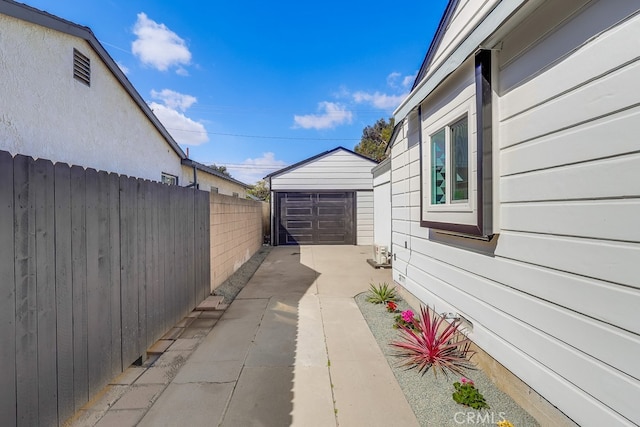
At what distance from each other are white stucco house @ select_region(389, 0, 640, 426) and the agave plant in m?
0.24

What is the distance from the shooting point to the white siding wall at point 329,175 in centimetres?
1205

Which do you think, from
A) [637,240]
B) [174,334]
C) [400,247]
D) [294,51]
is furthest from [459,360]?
[294,51]

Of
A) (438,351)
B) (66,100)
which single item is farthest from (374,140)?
(438,351)

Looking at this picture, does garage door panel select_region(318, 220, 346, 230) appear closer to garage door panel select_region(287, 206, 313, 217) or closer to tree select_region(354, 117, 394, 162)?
garage door panel select_region(287, 206, 313, 217)

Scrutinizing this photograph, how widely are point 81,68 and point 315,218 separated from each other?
29.0 ft

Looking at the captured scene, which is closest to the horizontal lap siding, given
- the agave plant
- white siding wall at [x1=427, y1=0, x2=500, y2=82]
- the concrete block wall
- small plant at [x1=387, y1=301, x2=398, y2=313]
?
the agave plant

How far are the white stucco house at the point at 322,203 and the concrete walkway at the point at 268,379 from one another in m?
7.47

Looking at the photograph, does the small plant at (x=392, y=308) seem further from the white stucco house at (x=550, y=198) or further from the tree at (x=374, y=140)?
the tree at (x=374, y=140)

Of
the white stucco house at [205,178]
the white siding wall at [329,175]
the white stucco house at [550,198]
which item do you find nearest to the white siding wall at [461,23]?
the white stucco house at [550,198]

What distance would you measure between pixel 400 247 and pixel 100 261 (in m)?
4.30

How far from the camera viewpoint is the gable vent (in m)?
4.29

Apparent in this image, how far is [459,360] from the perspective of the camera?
9.05 feet

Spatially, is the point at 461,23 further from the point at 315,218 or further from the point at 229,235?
the point at 315,218

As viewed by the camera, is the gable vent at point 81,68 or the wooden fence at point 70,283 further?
the gable vent at point 81,68
